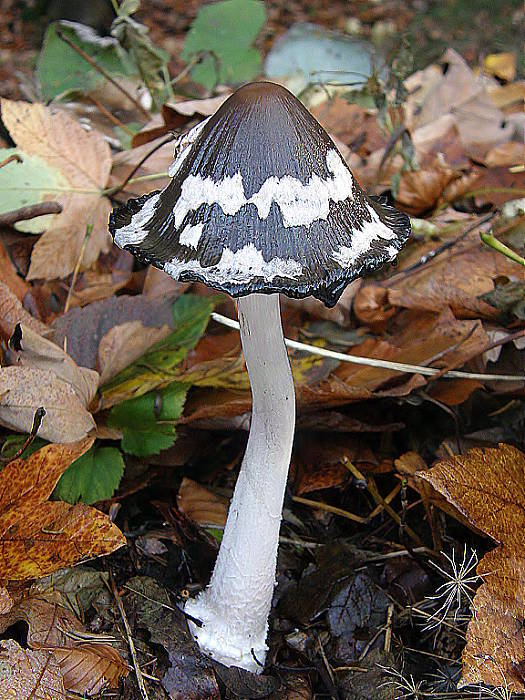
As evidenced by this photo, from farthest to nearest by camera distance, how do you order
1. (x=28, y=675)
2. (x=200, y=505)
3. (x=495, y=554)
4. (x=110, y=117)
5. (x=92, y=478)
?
(x=110, y=117) < (x=200, y=505) < (x=92, y=478) < (x=495, y=554) < (x=28, y=675)

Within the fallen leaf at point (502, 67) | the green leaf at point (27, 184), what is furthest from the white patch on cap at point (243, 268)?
the fallen leaf at point (502, 67)

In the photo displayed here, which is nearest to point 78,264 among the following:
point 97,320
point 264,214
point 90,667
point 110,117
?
point 97,320

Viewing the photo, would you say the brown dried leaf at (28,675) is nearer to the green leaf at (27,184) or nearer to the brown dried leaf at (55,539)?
the brown dried leaf at (55,539)

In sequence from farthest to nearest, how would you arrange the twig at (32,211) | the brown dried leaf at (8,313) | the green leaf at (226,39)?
the green leaf at (226,39), the twig at (32,211), the brown dried leaf at (8,313)

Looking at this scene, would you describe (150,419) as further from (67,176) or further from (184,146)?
(67,176)

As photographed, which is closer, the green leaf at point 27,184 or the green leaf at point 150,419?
the green leaf at point 150,419

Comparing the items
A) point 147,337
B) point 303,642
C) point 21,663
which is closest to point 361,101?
point 147,337

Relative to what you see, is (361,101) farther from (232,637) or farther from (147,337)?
(232,637)

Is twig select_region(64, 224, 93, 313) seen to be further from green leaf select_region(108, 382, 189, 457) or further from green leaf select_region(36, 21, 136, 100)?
green leaf select_region(36, 21, 136, 100)
